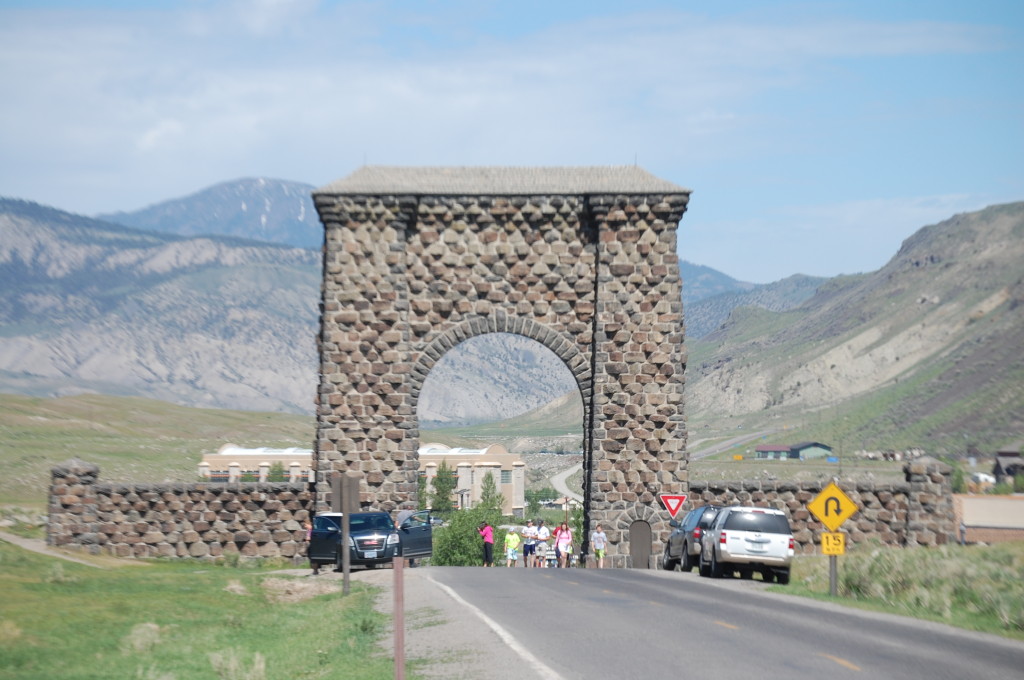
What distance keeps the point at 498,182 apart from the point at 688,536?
40.5 ft

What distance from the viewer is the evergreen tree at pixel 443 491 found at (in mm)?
160250

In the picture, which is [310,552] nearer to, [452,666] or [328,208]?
[328,208]

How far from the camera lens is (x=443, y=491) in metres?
161

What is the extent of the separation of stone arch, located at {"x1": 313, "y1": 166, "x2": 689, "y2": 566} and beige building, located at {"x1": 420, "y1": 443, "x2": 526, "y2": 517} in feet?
427

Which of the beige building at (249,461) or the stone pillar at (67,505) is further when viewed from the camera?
the beige building at (249,461)

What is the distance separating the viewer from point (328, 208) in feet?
132

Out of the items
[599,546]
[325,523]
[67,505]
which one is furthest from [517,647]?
[67,505]

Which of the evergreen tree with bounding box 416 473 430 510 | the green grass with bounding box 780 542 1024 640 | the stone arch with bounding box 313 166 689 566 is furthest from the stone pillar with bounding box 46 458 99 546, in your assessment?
the evergreen tree with bounding box 416 473 430 510

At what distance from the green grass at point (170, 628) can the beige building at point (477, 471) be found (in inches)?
5548

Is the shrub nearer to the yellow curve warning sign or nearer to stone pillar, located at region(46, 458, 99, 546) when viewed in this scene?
stone pillar, located at region(46, 458, 99, 546)

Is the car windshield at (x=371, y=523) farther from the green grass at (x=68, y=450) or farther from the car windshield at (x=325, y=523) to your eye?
the green grass at (x=68, y=450)

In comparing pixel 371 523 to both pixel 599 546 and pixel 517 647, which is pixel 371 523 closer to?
pixel 599 546

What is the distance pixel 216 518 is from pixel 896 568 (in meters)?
20.3

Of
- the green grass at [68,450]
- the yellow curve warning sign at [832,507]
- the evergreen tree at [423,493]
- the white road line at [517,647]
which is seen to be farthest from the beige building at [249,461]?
the white road line at [517,647]
